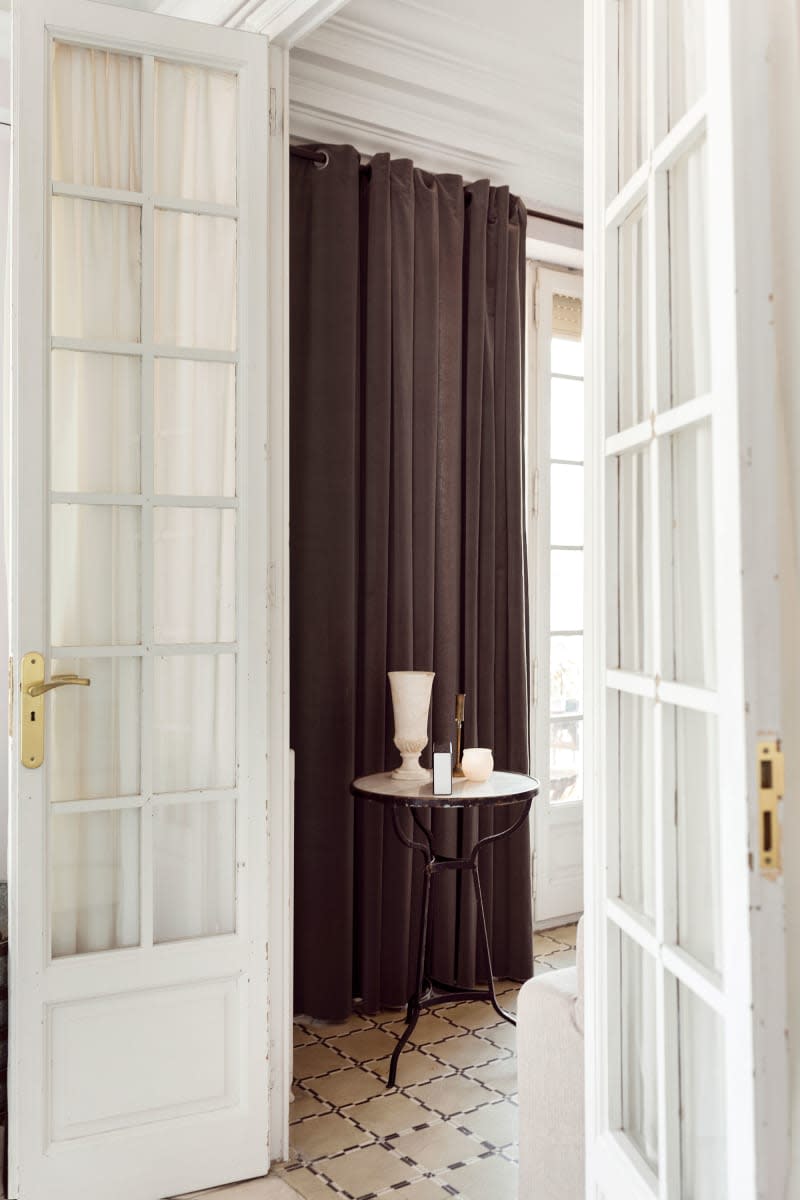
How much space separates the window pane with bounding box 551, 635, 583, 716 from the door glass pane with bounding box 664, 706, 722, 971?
3.28 meters

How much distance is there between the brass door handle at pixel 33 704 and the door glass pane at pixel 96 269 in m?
0.74

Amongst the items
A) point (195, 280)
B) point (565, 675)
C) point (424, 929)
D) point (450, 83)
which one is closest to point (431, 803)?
point (424, 929)

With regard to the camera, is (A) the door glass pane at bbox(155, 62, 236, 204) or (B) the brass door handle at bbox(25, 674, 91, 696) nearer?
(B) the brass door handle at bbox(25, 674, 91, 696)

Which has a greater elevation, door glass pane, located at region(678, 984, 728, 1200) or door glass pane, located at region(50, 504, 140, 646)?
door glass pane, located at region(50, 504, 140, 646)

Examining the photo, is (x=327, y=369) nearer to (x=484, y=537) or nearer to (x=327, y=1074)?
(x=484, y=537)

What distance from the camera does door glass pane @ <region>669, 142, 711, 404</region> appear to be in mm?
1128

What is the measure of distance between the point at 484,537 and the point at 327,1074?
1.84m

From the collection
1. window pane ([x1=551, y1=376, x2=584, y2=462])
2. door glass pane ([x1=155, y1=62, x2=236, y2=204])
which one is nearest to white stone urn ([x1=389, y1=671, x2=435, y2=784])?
door glass pane ([x1=155, y1=62, x2=236, y2=204])

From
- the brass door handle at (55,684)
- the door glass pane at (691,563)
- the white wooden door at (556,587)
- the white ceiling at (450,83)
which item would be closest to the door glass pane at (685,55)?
the door glass pane at (691,563)

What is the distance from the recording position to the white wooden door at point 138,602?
227cm

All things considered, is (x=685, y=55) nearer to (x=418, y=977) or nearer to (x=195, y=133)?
(x=195, y=133)

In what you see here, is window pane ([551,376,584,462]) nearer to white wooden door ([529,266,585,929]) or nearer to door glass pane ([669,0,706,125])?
white wooden door ([529,266,585,929])

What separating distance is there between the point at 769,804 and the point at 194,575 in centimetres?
173

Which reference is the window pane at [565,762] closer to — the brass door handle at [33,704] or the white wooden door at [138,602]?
the white wooden door at [138,602]
